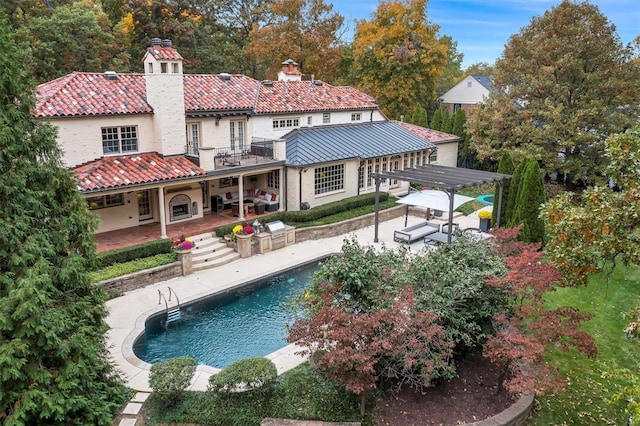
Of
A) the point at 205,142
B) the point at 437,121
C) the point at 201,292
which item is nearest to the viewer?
the point at 201,292

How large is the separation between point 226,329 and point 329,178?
560 inches

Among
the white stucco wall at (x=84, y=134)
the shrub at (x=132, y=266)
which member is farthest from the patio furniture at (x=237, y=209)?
the shrub at (x=132, y=266)

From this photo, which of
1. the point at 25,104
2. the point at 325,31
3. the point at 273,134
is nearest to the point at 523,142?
the point at 273,134

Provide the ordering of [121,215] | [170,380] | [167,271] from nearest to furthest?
1. [170,380]
2. [167,271]
3. [121,215]

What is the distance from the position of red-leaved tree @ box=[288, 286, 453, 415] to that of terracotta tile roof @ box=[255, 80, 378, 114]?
18998 mm

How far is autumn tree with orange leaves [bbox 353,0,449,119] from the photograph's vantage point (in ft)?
142

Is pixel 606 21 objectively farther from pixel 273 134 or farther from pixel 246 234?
pixel 246 234

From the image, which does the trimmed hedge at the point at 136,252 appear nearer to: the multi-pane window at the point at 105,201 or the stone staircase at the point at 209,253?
the stone staircase at the point at 209,253

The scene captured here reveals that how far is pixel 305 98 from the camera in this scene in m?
31.0

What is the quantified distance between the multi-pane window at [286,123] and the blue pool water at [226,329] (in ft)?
40.4

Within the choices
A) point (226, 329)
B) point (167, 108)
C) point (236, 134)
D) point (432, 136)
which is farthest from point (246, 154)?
point (432, 136)

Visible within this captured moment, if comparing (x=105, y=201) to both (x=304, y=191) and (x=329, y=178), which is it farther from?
(x=329, y=178)

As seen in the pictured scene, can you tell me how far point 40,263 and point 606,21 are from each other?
1198 inches

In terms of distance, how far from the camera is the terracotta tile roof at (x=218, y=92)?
24.9m
